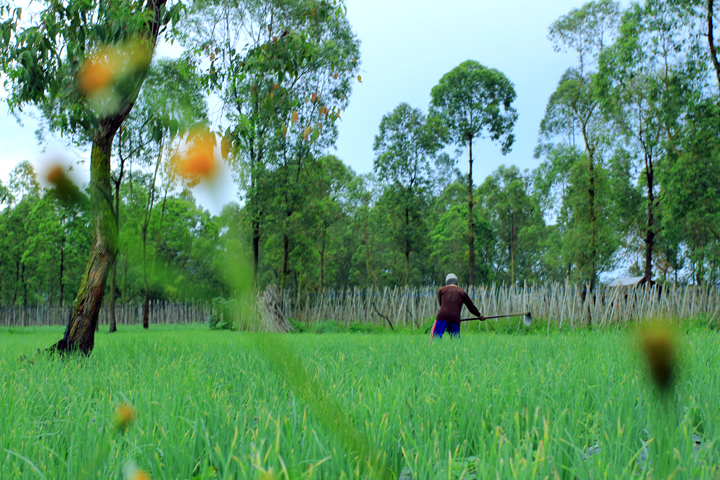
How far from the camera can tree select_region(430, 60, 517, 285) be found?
23141 mm

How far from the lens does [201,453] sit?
5.02ft

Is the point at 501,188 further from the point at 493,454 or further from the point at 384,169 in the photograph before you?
the point at 493,454

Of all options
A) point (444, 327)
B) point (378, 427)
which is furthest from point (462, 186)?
point (378, 427)

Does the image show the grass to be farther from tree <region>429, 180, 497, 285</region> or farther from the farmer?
tree <region>429, 180, 497, 285</region>

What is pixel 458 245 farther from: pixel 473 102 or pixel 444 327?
pixel 444 327

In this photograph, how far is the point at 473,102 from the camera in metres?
23.5

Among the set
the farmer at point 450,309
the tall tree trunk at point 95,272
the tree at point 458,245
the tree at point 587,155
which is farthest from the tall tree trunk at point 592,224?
the tall tree trunk at point 95,272

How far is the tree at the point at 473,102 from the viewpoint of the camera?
23141 millimetres

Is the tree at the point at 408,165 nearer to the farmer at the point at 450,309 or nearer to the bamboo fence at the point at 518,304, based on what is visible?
the bamboo fence at the point at 518,304

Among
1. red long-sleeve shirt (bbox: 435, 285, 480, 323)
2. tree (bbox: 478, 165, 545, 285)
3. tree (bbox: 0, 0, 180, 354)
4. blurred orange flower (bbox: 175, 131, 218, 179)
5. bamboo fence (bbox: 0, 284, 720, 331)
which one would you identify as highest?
tree (bbox: 478, 165, 545, 285)

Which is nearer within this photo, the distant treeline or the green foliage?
the distant treeline

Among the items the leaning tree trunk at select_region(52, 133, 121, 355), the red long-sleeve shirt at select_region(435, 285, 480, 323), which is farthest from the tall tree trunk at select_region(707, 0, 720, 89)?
Answer: the leaning tree trunk at select_region(52, 133, 121, 355)

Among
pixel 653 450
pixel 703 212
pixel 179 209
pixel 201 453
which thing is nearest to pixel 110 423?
pixel 201 453

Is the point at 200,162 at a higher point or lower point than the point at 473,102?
lower
